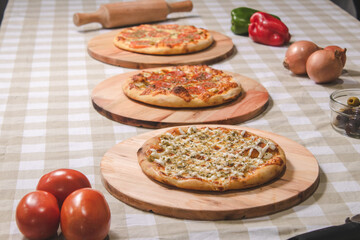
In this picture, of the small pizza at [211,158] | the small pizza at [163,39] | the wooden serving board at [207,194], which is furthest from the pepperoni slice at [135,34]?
the wooden serving board at [207,194]

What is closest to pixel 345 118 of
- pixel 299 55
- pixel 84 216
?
pixel 299 55

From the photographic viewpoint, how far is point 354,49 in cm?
300

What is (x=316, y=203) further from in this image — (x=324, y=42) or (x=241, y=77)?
(x=324, y=42)

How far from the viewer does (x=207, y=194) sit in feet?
5.09

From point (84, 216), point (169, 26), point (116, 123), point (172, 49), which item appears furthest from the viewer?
point (169, 26)

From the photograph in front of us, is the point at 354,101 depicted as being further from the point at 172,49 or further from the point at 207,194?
the point at 172,49

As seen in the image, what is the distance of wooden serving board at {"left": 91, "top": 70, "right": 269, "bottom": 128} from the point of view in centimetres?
209

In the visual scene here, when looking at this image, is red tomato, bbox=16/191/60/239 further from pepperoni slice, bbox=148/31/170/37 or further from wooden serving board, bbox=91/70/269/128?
pepperoni slice, bbox=148/31/170/37

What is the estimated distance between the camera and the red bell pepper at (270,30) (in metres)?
3.02

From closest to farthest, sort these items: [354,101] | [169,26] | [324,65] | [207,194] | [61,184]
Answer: [61,184] < [207,194] < [354,101] < [324,65] < [169,26]

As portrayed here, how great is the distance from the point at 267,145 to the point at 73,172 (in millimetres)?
627

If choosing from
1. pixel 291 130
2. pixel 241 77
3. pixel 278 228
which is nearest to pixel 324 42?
pixel 241 77

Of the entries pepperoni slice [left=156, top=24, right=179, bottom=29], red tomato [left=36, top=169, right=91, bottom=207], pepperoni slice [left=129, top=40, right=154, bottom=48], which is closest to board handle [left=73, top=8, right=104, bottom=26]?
pepperoni slice [left=156, top=24, right=179, bottom=29]

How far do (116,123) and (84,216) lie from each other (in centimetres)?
86
